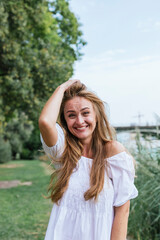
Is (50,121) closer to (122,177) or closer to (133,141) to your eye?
(122,177)

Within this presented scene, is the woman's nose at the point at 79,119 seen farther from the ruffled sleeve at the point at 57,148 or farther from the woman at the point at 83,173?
the ruffled sleeve at the point at 57,148

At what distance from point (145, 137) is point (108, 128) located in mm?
2399

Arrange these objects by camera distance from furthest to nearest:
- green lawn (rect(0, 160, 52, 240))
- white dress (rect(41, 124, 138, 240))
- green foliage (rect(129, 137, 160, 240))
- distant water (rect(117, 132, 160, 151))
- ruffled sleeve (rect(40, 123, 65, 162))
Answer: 1. green lawn (rect(0, 160, 52, 240))
2. distant water (rect(117, 132, 160, 151))
3. green foliage (rect(129, 137, 160, 240))
4. ruffled sleeve (rect(40, 123, 65, 162))
5. white dress (rect(41, 124, 138, 240))

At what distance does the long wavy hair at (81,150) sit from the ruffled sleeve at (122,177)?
0.07 meters

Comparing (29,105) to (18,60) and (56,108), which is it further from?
(56,108)

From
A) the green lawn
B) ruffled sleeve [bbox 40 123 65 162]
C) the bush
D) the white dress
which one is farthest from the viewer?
the bush

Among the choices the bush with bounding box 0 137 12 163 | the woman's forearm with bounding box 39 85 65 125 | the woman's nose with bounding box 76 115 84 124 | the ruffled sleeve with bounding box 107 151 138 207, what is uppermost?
the woman's forearm with bounding box 39 85 65 125

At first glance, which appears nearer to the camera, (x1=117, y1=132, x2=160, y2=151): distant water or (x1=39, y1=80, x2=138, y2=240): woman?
(x1=39, y1=80, x2=138, y2=240): woman

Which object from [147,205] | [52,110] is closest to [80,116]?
[52,110]

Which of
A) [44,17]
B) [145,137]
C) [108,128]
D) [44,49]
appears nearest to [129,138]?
[145,137]

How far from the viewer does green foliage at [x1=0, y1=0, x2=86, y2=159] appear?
9555 mm

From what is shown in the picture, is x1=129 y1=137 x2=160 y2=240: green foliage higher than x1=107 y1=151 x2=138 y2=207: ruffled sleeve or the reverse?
the reverse

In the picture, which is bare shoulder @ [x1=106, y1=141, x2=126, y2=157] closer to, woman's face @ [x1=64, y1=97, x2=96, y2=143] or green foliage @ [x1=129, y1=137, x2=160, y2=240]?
woman's face @ [x1=64, y1=97, x2=96, y2=143]

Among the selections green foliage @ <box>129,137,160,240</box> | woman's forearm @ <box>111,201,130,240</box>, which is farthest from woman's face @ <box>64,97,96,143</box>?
green foliage @ <box>129,137,160,240</box>
